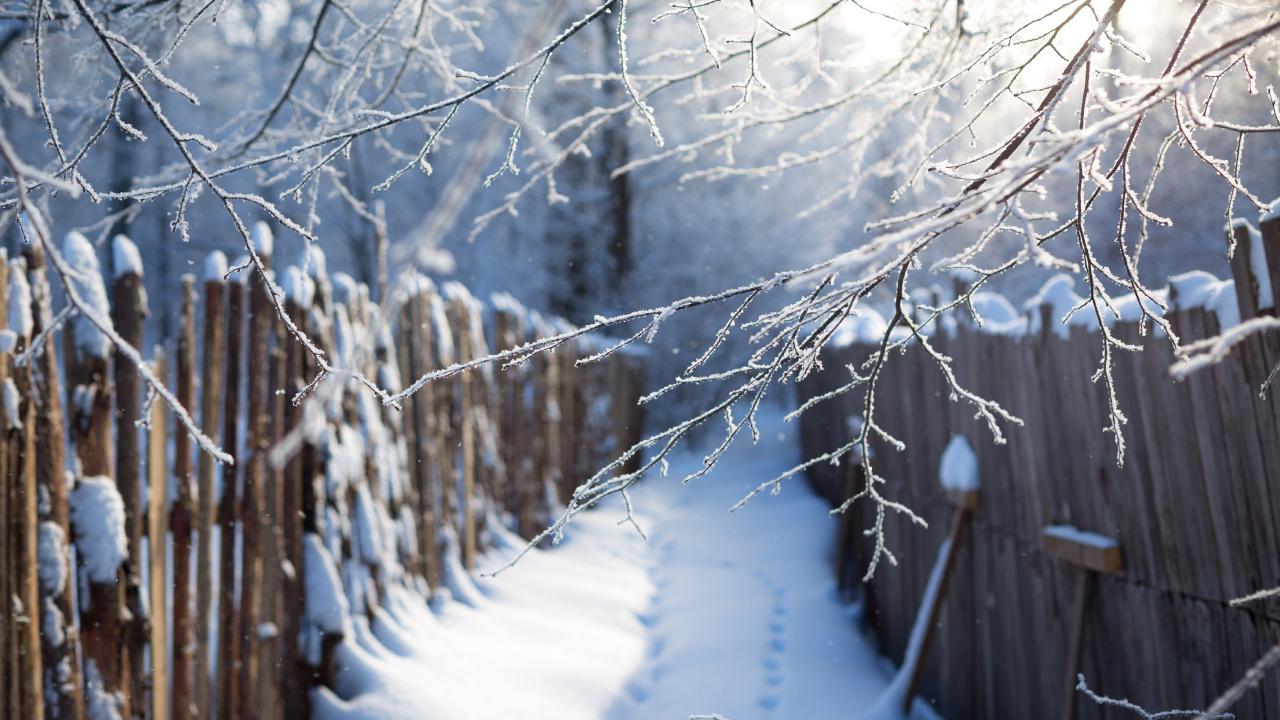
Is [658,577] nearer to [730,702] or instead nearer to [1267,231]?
[730,702]

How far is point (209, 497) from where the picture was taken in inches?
95.2

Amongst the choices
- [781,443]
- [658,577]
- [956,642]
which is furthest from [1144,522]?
[781,443]

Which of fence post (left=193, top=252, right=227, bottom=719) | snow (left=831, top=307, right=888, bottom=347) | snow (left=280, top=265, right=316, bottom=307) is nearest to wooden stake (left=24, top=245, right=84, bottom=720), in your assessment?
fence post (left=193, top=252, right=227, bottom=719)

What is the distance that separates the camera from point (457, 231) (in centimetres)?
1492

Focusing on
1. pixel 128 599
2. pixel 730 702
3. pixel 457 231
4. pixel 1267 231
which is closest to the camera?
pixel 1267 231

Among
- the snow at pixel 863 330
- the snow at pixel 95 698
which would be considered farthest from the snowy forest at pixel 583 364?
the snow at pixel 863 330

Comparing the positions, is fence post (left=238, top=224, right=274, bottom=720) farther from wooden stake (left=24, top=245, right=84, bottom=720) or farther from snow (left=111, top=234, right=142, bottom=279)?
wooden stake (left=24, top=245, right=84, bottom=720)

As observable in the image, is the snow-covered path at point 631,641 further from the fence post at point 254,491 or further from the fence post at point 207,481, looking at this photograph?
the fence post at point 207,481

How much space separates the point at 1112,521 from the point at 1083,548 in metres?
0.14

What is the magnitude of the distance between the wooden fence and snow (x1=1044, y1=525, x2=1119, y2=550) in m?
2.44

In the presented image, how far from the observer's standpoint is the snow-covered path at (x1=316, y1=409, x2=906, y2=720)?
9.48ft

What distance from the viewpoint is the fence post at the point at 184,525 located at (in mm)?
2230

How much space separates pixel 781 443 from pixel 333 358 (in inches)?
455

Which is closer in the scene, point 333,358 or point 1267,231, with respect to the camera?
point 1267,231
